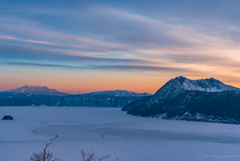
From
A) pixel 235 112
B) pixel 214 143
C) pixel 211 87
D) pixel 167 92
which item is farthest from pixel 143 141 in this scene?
pixel 211 87

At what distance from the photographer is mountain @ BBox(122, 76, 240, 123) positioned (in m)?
99.9

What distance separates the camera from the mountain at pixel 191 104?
99875 millimetres

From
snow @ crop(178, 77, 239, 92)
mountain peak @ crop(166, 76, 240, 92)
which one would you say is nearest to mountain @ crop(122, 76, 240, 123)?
mountain peak @ crop(166, 76, 240, 92)

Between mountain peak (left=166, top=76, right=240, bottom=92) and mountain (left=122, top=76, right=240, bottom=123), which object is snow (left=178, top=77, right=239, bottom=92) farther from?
mountain (left=122, top=76, right=240, bottom=123)

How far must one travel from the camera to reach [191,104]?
11069cm

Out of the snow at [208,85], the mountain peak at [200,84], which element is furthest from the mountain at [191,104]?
the snow at [208,85]

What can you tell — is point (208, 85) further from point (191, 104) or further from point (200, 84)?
point (191, 104)

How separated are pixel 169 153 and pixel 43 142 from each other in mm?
25602

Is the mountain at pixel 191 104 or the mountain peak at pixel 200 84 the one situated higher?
the mountain peak at pixel 200 84

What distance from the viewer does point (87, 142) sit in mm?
47375

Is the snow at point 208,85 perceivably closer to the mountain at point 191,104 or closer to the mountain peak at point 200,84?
the mountain peak at point 200,84

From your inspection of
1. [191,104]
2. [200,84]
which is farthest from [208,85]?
[191,104]

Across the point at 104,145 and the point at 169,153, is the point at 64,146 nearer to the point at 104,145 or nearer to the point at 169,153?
the point at 104,145

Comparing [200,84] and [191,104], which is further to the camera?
[200,84]
